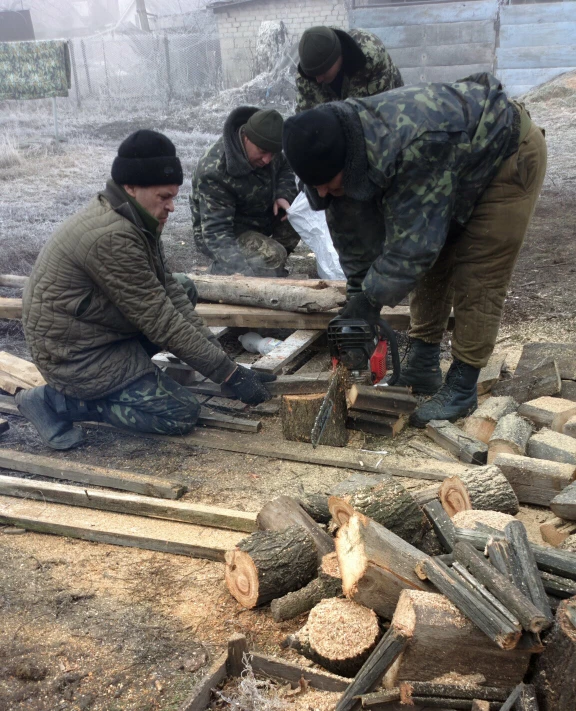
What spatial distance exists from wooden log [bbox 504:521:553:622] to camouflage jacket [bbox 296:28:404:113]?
4.01 meters

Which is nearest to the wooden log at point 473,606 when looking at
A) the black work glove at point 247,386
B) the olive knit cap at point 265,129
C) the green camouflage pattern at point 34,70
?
the black work glove at point 247,386

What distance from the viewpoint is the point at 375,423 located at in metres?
3.82

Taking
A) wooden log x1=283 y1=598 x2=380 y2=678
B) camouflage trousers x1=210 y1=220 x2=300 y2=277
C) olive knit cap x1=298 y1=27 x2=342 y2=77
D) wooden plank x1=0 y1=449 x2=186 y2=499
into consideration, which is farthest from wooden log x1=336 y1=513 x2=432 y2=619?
olive knit cap x1=298 y1=27 x2=342 y2=77

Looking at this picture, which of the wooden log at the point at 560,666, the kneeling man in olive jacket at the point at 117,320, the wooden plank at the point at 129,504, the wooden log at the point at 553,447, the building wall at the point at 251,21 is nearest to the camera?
the wooden log at the point at 560,666

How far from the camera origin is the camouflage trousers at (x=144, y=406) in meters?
3.78

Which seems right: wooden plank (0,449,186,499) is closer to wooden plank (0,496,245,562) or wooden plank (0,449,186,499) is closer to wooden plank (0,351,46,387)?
wooden plank (0,496,245,562)

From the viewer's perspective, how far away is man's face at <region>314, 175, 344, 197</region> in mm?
3285

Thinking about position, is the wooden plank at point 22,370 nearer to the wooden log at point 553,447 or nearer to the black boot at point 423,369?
the black boot at point 423,369

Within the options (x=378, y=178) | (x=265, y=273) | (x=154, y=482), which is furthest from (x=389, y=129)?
(x=265, y=273)

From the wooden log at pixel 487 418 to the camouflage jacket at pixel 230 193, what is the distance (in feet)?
7.48

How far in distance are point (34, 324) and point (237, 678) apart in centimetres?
227

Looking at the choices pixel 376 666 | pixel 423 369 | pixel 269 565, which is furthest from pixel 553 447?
pixel 376 666

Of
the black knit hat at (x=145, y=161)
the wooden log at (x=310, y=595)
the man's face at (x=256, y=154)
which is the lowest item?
the wooden log at (x=310, y=595)

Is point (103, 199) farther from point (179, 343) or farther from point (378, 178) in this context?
point (378, 178)
